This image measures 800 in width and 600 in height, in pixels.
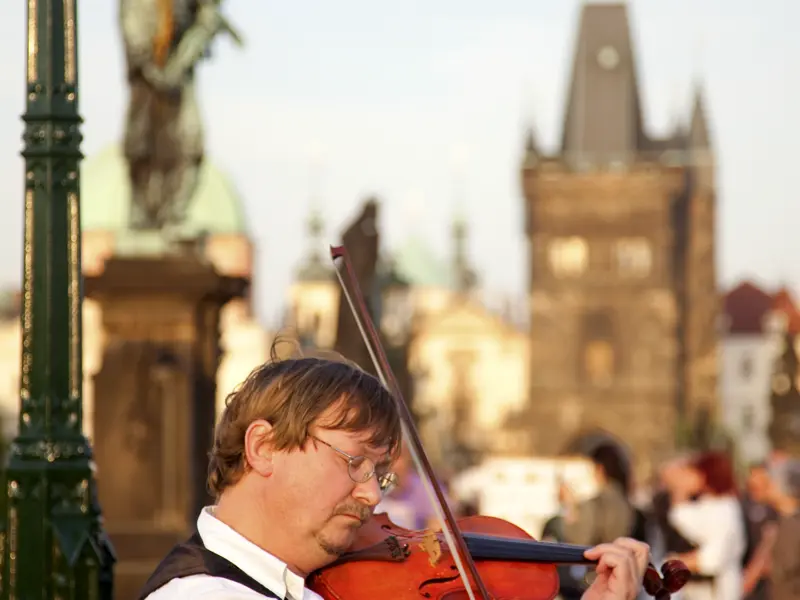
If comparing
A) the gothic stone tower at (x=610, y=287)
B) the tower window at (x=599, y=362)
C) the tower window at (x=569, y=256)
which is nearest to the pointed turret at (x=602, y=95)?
the gothic stone tower at (x=610, y=287)

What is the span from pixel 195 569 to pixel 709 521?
5174mm

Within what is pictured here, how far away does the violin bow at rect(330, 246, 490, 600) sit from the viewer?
2.68 meters

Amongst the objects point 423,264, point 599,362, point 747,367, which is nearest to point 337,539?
point 599,362

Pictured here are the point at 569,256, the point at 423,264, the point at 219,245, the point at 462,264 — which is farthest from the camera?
the point at 423,264

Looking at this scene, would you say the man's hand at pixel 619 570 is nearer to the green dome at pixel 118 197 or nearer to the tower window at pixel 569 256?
the green dome at pixel 118 197

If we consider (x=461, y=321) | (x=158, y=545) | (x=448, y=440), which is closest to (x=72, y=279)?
(x=158, y=545)

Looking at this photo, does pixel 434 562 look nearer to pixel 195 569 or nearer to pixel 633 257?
pixel 195 569

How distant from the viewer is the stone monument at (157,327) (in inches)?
348

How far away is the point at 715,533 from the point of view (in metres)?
7.48

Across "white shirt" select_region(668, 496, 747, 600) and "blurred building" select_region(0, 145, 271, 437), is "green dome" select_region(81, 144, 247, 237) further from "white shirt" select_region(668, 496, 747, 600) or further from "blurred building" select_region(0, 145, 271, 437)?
"white shirt" select_region(668, 496, 747, 600)

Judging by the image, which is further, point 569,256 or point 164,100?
point 569,256

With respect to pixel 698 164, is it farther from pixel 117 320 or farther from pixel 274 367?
pixel 274 367

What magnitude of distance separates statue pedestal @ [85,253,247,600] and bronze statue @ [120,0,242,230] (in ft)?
1.52

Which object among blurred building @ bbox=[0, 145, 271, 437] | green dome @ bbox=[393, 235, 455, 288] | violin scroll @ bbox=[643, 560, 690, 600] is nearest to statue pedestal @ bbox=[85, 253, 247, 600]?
violin scroll @ bbox=[643, 560, 690, 600]
